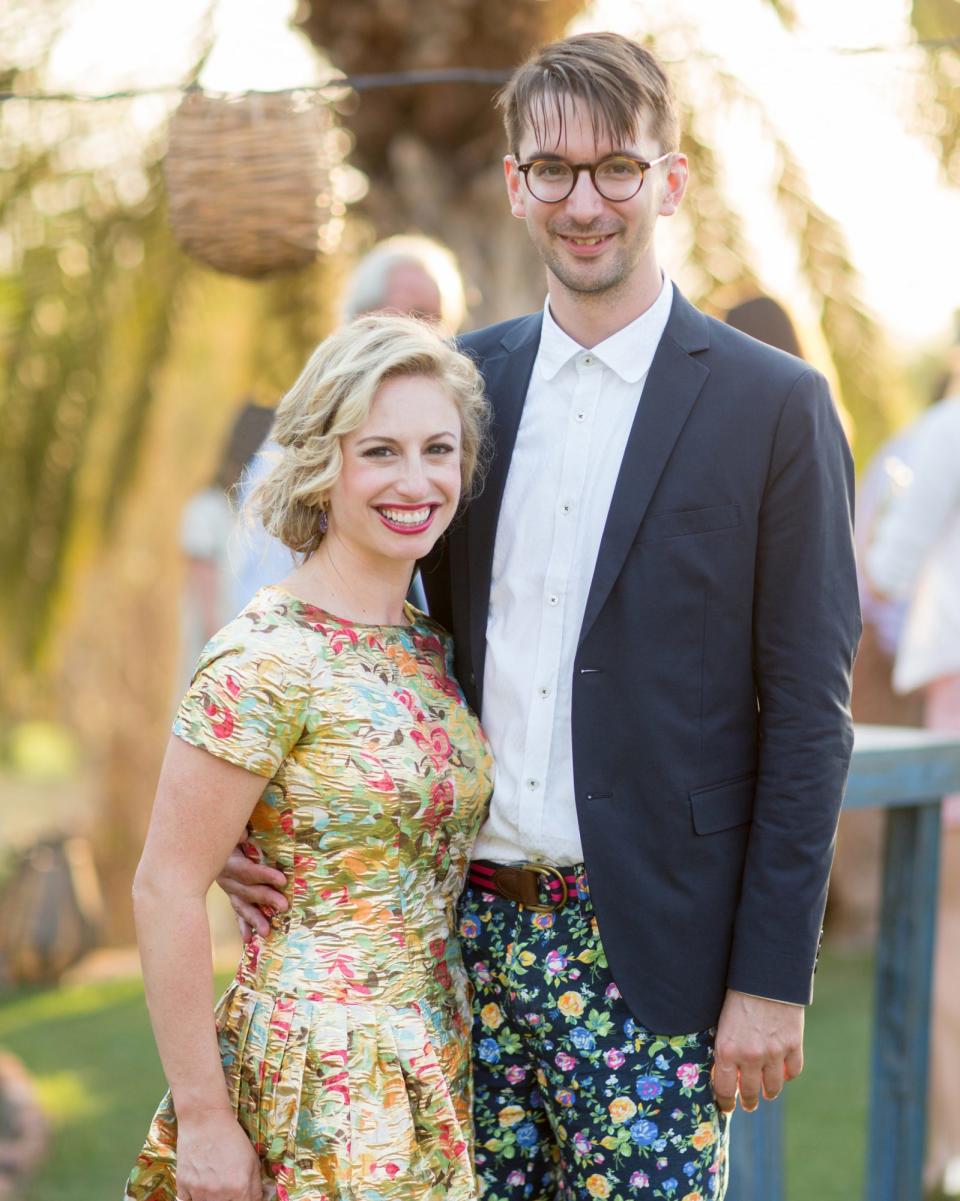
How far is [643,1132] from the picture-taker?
6.69 feet

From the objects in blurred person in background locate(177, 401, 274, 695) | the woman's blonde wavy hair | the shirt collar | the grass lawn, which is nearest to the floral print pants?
the woman's blonde wavy hair

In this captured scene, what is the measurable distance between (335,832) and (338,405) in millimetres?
566

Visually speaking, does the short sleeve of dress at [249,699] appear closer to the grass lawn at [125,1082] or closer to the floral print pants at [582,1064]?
the floral print pants at [582,1064]

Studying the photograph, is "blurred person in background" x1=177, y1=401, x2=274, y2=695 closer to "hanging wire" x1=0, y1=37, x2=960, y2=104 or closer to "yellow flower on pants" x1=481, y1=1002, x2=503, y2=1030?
Result: "hanging wire" x1=0, y1=37, x2=960, y2=104

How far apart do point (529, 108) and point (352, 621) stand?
2.39 feet

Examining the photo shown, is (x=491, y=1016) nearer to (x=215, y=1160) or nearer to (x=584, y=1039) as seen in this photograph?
(x=584, y=1039)

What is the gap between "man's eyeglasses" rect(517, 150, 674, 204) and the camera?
2006 mm

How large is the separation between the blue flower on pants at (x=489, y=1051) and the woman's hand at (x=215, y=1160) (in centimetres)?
38

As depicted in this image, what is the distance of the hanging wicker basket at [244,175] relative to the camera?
3.20 meters

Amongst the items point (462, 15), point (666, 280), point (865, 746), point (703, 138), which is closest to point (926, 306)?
point (703, 138)

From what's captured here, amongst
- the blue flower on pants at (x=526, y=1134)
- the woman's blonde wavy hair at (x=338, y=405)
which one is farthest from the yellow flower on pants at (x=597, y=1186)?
the woman's blonde wavy hair at (x=338, y=405)

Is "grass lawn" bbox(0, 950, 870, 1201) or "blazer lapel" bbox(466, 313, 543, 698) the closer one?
"blazer lapel" bbox(466, 313, 543, 698)

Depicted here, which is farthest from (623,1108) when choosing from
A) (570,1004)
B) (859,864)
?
(859,864)

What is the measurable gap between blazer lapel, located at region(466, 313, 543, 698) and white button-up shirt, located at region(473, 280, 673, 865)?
0.01 meters
